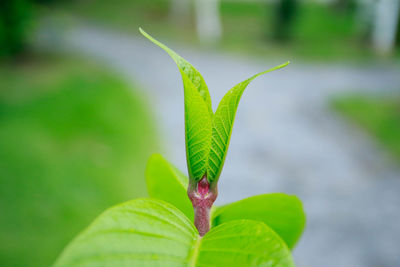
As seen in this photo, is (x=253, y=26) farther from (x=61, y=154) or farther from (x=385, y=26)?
(x=61, y=154)

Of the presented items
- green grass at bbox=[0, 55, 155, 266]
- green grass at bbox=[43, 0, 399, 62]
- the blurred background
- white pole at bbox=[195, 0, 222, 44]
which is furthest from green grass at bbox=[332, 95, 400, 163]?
white pole at bbox=[195, 0, 222, 44]

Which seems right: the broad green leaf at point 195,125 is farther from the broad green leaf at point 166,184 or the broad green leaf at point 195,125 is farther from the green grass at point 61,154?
the green grass at point 61,154

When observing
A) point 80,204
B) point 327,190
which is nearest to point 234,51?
point 327,190

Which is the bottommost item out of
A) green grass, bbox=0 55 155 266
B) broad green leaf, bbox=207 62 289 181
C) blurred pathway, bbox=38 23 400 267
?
blurred pathway, bbox=38 23 400 267

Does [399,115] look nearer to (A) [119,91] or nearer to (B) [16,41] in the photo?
(A) [119,91]

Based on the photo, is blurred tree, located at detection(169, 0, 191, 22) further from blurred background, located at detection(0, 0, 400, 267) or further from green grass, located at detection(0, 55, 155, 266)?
green grass, located at detection(0, 55, 155, 266)

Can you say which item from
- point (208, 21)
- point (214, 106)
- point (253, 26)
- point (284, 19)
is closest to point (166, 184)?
point (214, 106)
